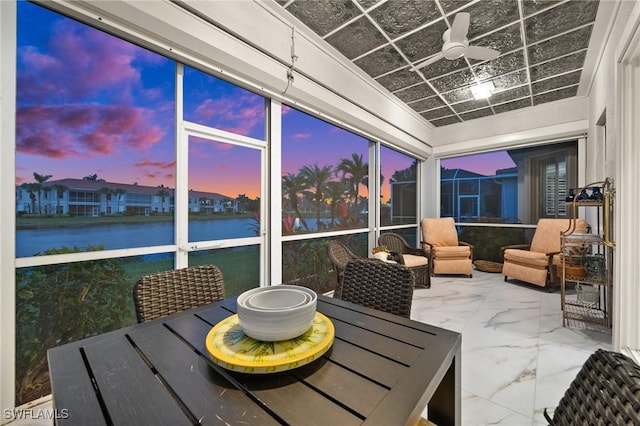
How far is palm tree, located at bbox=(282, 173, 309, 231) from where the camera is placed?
126 inches

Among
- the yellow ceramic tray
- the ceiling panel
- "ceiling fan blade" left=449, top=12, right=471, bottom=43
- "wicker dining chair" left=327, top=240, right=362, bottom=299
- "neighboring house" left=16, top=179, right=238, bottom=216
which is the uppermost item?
the ceiling panel

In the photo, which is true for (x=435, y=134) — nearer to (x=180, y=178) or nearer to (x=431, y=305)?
(x=431, y=305)

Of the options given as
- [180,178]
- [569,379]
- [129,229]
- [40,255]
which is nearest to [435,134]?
[569,379]

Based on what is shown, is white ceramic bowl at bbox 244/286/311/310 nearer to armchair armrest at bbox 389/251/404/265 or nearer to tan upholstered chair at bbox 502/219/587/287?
armchair armrest at bbox 389/251/404/265

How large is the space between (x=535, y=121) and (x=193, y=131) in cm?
534

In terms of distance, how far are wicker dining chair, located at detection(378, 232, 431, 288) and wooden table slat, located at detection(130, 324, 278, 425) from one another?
127 inches

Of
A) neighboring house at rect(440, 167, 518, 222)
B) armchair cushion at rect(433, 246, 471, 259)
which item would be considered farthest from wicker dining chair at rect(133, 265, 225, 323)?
neighboring house at rect(440, 167, 518, 222)

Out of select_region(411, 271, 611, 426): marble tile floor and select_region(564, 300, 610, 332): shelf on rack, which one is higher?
select_region(564, 300, 610, 332): shelf on rack

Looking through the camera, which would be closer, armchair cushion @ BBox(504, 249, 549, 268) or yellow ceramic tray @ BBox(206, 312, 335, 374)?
yellow ceramic tray @ BBox(206, 312, 335, 374)

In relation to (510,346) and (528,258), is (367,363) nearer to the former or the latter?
(510,346)

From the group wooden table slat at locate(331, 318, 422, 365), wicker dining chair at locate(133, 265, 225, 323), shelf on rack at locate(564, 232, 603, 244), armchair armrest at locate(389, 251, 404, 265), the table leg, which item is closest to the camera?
wooden table slat at locate(331, 318, 422, 365)

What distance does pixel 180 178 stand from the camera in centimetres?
223

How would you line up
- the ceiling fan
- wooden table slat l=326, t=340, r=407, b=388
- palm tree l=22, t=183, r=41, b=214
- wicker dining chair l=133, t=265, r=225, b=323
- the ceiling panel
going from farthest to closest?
the ceiling panel, the ceiling fan, palm tree l=22, t=183, r=41, b=214, wicker dining chair l=133, t=265, r=225, b=323, wooden table slat l=326, t=340, r=407, b=388

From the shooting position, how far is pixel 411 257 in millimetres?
4195
